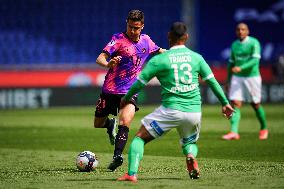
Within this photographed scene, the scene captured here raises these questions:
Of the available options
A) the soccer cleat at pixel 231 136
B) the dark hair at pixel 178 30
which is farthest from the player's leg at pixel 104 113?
the soccer cleat at pixel 231 136

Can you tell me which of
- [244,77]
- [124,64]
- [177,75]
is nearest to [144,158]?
[124,64]

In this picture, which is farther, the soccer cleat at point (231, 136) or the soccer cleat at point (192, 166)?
the soccer cleat at point (231, 136)

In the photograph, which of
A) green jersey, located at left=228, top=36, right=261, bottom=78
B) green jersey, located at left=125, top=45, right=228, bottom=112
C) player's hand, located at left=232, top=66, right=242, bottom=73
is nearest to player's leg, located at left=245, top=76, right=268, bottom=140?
green jersey, located at left=228, top=36, right=261, bottom=78

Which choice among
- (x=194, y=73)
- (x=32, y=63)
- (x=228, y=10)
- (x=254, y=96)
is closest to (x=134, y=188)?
(x=194, y=73)

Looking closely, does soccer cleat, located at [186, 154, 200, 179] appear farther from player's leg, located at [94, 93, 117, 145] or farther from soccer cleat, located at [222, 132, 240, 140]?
soccer cleat, located at [222, 132, 240, 140]

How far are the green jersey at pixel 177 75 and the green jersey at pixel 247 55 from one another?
6.85 m

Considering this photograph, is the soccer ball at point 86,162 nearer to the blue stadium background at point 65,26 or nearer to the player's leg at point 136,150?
the player's leg at point 136,150

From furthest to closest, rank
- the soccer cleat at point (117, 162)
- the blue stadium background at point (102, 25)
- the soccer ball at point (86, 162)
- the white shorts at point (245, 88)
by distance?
the blue stadium background at point (102, 25) → the white shorts at point (245, 88) → the soccer ball at point (86, 162) → the soccer cleat at point (117, 162)

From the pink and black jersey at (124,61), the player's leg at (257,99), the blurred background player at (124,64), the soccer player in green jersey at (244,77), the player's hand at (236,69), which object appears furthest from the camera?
the player's leg at (257,99)

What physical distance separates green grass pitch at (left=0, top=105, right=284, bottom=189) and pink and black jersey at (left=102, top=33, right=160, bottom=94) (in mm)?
1188

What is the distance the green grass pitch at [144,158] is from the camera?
30.2 ft

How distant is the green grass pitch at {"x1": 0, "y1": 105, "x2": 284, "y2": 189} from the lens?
30.2 ft

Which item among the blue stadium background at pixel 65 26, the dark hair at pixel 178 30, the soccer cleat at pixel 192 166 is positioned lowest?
the blue stadium background at pixel 65 26

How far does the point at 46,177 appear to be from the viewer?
984 centimetres
